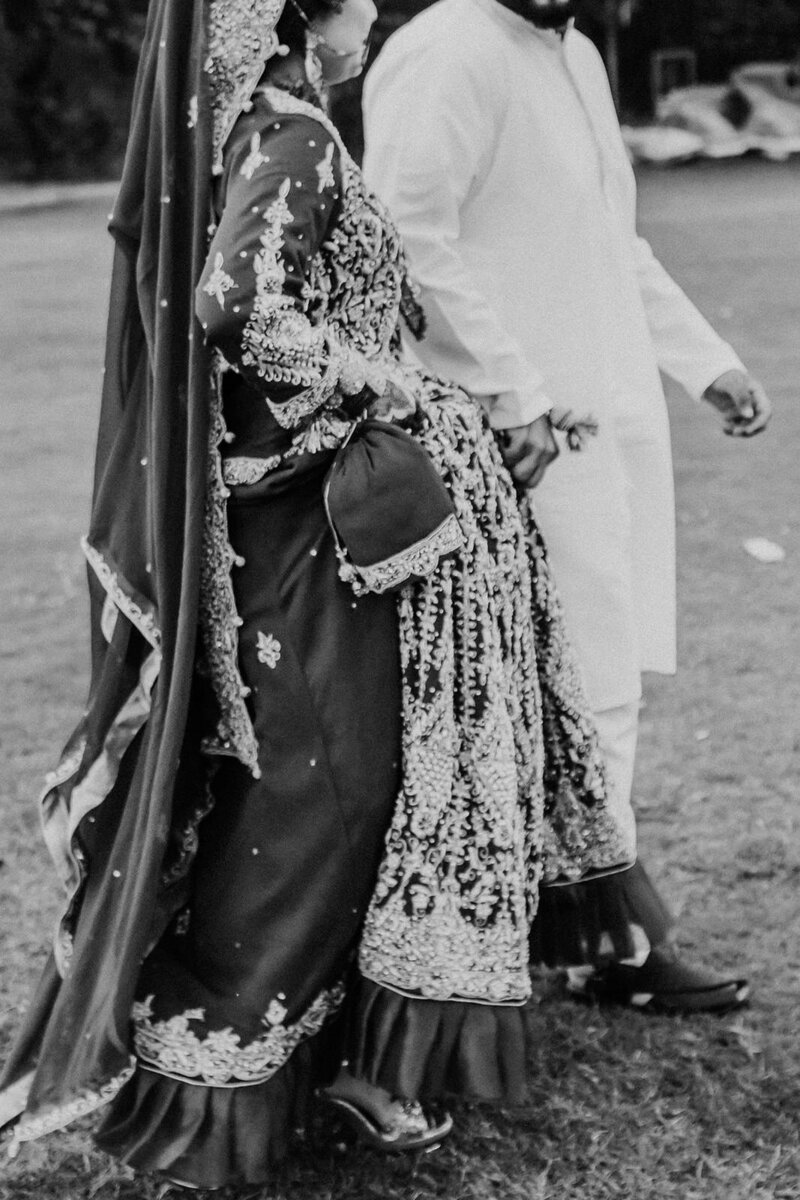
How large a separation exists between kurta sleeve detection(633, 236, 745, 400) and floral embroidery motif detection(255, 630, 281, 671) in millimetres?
1112

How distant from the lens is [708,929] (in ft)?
11.3

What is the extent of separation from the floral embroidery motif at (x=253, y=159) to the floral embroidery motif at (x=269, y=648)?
0.69m

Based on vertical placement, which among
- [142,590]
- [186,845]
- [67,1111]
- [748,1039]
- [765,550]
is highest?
[142,590]

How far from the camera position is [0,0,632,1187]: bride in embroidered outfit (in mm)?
2402

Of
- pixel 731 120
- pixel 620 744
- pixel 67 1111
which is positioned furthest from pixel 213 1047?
pixel 731 120

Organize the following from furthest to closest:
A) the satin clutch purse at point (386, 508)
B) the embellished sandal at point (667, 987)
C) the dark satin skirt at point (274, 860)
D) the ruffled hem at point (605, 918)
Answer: the embellished sandal at point (667, 987) < the ruffled hem at point (605, 918) < the dark satin skirt at point (274, 860) < the satin clutch purse at point (386, 508)

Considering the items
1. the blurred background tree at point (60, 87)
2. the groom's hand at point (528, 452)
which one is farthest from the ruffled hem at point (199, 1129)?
the blurred background tree at point (60, 87)

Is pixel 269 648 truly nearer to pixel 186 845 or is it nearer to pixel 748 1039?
pixel 186 845

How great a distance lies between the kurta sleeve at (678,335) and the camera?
3.15m

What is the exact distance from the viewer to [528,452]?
2.68 meters

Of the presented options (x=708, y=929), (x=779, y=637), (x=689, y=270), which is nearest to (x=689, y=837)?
(x=708, y=929)

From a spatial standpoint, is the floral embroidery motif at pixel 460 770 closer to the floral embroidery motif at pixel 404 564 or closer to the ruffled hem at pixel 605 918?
the floral embroidery motif at pixel 404 564

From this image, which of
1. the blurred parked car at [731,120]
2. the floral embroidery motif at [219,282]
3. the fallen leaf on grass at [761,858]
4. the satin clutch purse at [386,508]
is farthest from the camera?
the blurred parked car at [731,120]

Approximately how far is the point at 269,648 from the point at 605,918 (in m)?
0.92
